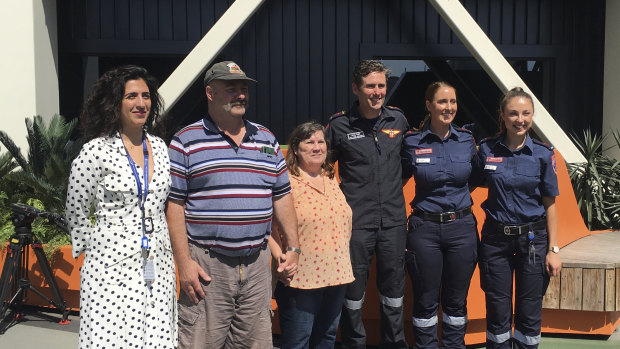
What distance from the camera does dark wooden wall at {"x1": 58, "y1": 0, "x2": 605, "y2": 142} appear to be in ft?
24.8

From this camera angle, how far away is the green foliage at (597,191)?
613 centimetres

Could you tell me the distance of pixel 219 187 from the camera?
2.54m

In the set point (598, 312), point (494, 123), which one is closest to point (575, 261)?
point (598, 312)

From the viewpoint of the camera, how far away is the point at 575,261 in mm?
4109

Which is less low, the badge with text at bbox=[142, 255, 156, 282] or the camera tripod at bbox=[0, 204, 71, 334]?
the badge with text at bbox=[142, 255, 156, 282]

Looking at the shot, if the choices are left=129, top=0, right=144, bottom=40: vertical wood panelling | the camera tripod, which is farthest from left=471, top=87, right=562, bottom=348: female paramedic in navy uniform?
left=129, top=0, right=144, bottom=40: vertical wood panelling

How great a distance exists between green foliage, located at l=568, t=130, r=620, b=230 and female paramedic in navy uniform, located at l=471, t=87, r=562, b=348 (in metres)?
3.26

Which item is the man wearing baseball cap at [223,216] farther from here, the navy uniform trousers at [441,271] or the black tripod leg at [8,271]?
the black tripod leg at [8,271]

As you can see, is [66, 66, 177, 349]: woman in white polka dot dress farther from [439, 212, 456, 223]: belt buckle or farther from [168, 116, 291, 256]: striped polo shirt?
[439, 212, 456, 223]: belt buckle

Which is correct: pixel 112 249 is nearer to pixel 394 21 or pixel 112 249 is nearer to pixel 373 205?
pixel 373 205

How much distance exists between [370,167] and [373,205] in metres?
0.22

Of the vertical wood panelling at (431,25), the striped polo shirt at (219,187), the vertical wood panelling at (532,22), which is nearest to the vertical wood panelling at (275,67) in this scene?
the vertical wood panelling at (431,25)

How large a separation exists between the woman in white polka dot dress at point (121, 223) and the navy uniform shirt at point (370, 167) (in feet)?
3.92

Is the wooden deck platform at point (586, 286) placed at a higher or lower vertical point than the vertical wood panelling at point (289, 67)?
lower
